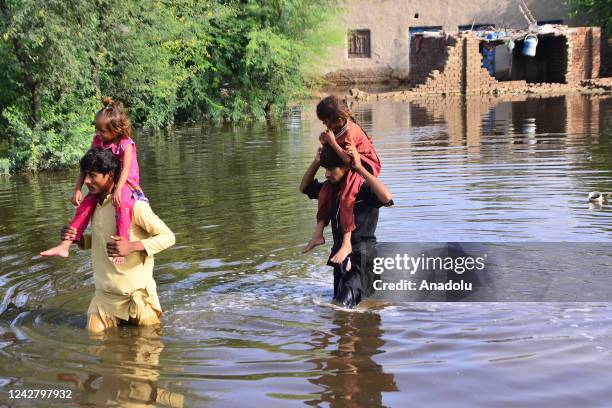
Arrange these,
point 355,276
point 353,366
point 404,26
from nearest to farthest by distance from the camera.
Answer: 1. point 353,366
2. point 355,276
3. point 404,26

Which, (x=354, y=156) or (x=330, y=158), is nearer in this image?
(x=354, y=156)

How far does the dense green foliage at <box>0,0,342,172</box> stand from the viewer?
581 inches

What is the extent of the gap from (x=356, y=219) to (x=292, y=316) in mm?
837

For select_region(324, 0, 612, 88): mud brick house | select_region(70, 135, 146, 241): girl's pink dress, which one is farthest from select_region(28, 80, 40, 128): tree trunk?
select_region(324, 0, 612, 88): mud brick house

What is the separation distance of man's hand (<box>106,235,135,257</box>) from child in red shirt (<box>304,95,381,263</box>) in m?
1.43

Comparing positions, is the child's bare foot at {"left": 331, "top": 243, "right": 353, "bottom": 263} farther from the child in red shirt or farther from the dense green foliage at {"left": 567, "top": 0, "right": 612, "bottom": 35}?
the dense green foliage at {"left": 567, "top": 0, "right": 612, "bottom": 35}

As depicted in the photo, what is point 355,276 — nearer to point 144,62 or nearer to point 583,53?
point 144,62

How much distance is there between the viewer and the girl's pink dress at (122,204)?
16.8 feet

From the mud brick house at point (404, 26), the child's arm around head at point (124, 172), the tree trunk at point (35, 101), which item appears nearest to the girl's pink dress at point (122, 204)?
the child's arm around head at point (124, 172)

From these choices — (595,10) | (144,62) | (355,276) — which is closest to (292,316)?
(355,276)

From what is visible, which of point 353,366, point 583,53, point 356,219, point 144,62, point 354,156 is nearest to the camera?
point 353,366

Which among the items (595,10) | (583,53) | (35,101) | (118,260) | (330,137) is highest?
(595,10)

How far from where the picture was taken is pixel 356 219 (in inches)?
230

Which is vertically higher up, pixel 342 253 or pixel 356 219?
pixel 356 219
